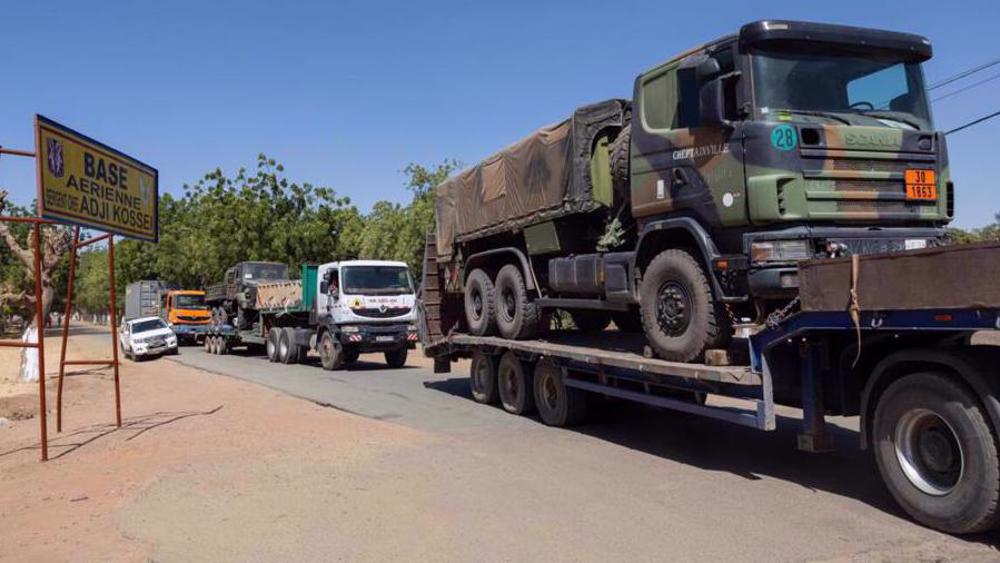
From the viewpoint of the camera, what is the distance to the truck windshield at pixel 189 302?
33.9 metres

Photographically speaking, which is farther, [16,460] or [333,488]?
[16,460]

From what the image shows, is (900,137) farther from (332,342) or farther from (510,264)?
(332,342)

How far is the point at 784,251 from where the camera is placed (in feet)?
20.4

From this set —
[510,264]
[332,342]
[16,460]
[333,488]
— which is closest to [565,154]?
[510,264]

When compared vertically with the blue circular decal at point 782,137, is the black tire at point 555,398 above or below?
below

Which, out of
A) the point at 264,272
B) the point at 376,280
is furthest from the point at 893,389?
the point at 264,272

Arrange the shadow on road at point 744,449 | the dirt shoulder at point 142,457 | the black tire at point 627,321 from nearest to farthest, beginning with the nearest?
the dirt shoulder at point 142,457
the shadow on road at point 744,449
the black tire at point 627,321

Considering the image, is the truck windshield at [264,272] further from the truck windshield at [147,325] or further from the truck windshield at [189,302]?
the truck windshield at [189,302]

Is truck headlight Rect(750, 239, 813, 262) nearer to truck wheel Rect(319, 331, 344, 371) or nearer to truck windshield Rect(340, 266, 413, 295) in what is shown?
truck windshield Rect(340, 266, 413, 295)

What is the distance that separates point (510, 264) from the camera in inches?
428

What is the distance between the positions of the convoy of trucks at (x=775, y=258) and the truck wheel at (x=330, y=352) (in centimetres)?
942

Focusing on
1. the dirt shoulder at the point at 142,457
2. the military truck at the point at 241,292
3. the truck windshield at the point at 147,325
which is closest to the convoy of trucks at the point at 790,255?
the dirt shoulder at the point at 142,457

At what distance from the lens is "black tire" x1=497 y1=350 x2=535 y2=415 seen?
10.5m

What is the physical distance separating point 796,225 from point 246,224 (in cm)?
3392
